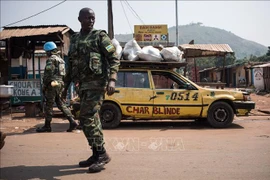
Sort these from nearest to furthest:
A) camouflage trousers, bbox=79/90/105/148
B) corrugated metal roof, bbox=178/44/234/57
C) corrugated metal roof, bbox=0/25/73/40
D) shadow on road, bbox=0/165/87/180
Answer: shadow on road, bbox=0/165/87/180 < camouflage trousers, bbox=79/90/105/148 < corrugated metal roof, bbox=0/25/73/40 < corrugated metal roof, bbox=178/44/234/57

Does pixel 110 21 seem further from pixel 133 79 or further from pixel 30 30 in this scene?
pixel 133 79

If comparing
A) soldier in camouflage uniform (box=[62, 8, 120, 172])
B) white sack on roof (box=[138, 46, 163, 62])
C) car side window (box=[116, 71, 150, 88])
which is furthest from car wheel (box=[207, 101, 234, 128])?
soldier in camouflage uniform (box=[62, 8, 120, 172])

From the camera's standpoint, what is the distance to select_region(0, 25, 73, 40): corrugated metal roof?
29.9 ft

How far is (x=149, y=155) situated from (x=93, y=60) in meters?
1.55

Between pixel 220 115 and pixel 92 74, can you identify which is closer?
pixel 92 74

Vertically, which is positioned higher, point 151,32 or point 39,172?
point 151,32

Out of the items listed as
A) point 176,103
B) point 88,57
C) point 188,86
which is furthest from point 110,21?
point 88,57

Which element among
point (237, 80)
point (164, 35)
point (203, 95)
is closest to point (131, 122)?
point (203, 95)

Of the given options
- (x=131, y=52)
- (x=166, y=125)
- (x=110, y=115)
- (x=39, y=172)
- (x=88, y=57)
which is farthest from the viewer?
(x=166, y=125)

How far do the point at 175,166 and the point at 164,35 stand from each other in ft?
63.5

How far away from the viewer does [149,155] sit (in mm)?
3828

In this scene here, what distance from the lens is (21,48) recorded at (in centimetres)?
1037

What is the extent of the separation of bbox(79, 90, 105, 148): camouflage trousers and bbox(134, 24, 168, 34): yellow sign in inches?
760

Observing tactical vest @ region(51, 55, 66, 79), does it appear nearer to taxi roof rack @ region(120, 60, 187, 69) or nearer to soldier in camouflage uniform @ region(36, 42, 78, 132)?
soldier in camouflage uniform @ region(36, 42, 78, 132)
